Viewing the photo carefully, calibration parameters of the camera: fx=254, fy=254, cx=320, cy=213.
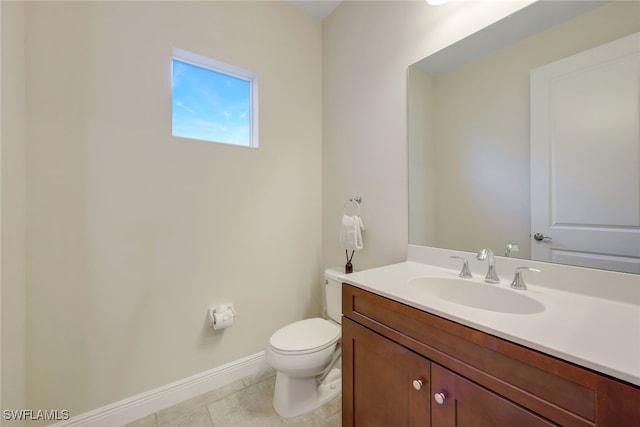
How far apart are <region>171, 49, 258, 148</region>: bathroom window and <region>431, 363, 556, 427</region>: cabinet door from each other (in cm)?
170

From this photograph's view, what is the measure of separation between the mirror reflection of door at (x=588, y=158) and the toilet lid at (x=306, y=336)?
3.62 feet

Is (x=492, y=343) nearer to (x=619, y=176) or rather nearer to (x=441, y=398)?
(x=441, y=398)

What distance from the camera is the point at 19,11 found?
111cm

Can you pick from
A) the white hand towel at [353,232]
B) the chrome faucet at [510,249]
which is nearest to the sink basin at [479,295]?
the chrome faucet at [510,249]

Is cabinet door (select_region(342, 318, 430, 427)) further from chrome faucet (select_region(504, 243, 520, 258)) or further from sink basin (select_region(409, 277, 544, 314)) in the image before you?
chrome faucet (select_region(504, 243, 520, 258))

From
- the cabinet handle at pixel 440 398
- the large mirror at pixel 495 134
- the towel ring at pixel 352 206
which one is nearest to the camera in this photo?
the cabinet handle at pixel 440 398

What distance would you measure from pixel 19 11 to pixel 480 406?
2.29 metres

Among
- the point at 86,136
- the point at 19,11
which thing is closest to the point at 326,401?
the point at 86,136

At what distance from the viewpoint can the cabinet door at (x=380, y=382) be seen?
0.85 m

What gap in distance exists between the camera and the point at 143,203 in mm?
1449

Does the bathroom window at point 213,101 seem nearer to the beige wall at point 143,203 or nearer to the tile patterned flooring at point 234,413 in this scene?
the beige wall at point 143,203

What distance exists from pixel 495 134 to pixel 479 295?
73 cm

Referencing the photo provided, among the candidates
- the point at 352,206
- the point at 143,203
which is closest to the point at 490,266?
the point at 352,206

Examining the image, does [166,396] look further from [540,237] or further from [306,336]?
[540,237]
